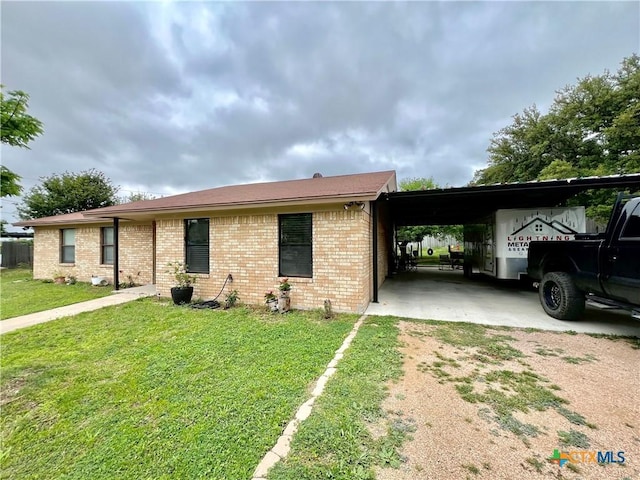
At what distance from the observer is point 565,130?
17562 mm

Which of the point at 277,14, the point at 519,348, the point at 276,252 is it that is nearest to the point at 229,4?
the point at 277,14

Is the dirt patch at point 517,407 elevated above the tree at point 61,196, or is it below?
below

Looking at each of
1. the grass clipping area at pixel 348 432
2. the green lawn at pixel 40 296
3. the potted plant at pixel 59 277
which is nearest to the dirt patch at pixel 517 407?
the grass clipping area at pixel 348 432

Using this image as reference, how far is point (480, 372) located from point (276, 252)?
4.82m

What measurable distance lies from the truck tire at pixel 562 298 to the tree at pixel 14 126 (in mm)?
9109

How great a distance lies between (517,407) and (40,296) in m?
12.7

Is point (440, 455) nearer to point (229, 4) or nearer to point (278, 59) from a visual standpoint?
point (229, 4)

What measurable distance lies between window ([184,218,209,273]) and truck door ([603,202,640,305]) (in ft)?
29.0

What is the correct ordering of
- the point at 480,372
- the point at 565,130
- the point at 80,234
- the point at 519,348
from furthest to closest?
1. the point at 565,130
2. the point at 80,234
3. the point at 519,348
4. the point at 480,372

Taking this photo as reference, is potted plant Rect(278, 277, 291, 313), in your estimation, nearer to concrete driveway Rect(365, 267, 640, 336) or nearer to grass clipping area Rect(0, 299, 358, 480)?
grass clipping area Rect(0, 299, 358, 480)

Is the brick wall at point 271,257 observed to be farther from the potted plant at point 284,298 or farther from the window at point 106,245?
the window at point 106,245

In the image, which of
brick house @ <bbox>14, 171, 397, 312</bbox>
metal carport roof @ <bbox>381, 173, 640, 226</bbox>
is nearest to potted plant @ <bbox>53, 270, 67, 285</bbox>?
brick house @ <bbox>14, 171, 397, 312</bbox>

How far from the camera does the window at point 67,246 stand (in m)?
11.6

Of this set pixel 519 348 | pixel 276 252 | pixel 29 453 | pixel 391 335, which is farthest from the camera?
pixel 276 252
